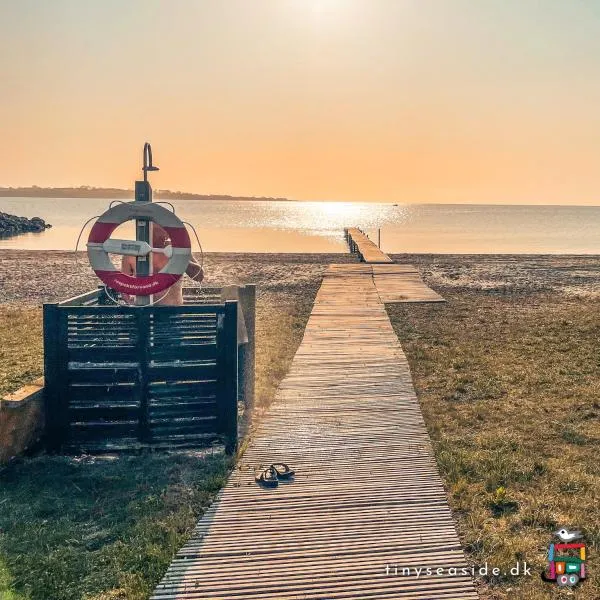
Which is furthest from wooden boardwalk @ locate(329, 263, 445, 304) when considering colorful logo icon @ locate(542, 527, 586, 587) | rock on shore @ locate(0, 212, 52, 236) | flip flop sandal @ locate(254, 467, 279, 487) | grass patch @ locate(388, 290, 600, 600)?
rock on shore @ locate(0, 212, 52, 236)

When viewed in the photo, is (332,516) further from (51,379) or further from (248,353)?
(248,353)

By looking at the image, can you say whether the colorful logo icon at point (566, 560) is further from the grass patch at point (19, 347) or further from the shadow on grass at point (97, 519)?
the grass patch at point (19, 347)

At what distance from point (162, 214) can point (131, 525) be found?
8.71ft

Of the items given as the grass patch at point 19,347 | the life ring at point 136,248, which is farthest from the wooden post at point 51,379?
the grass patch at point 19,347

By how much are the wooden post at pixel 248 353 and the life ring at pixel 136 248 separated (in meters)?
1.44

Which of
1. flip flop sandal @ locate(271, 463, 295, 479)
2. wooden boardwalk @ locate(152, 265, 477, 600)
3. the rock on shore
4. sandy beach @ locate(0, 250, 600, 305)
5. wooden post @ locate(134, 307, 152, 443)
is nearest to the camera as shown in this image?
wooden boardwalk @ locate(152, 265, 477, 600)

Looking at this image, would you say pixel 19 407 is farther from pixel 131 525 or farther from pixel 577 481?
pixel 577 481

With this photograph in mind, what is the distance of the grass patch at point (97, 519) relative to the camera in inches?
132

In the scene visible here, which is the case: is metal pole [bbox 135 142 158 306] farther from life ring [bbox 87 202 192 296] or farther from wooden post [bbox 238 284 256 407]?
wooden post [bbox 238 284 256 407]

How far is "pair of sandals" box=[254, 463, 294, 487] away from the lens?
4.47 meters

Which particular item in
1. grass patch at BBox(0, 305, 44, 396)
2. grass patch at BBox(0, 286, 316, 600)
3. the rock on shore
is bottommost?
grass patch at BBox(0, 286, 316, 600)

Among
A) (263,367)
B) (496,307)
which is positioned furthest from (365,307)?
(263,367)

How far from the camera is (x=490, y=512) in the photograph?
413cm

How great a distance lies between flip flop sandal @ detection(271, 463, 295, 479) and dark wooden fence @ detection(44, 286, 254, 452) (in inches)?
24.7
